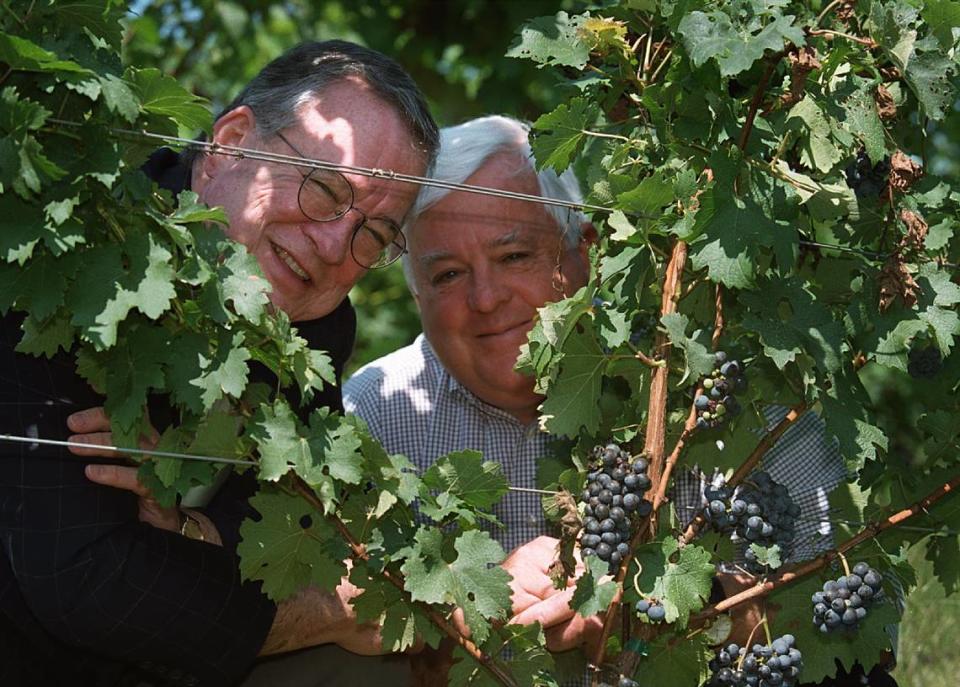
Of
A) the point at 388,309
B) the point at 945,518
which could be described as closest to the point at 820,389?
the point at 945,518

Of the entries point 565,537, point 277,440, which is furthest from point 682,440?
point 277,440

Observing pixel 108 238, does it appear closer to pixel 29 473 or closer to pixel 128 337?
pixel 128 337

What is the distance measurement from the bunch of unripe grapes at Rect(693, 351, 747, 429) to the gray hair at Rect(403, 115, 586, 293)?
3.52 ft

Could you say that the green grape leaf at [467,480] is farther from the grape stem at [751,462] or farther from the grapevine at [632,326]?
the grape stem at [751,462]

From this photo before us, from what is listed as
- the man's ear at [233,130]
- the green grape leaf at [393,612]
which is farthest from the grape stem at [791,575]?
the man's ear at [233,130]

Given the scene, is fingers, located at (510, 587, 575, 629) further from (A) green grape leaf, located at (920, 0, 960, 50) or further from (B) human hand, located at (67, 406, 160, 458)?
(A) green grape leaf, located at (920, 0, 960, 50)

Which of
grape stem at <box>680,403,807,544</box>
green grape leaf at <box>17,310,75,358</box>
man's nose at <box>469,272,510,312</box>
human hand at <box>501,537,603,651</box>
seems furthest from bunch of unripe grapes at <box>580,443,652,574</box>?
man's nose at <box>469,272,510,312</box>

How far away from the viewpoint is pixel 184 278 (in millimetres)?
2221

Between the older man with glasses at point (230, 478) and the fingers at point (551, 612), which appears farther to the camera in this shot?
the fingers at point (551, 612)

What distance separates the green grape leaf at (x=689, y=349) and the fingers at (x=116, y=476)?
3.14 ft

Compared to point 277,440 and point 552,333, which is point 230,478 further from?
point 552,333

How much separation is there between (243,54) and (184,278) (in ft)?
20.8

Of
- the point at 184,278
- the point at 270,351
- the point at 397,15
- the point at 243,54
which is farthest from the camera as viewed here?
the point at 243,54

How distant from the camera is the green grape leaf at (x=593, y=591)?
2428mm
